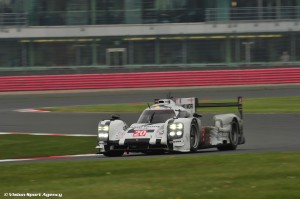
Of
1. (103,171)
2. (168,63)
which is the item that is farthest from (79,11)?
(103,171)

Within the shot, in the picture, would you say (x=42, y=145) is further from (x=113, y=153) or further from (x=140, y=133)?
(x=140, y=133)

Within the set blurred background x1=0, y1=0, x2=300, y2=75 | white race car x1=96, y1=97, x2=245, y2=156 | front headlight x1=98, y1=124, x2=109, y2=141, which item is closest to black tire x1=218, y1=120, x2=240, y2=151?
white race car x1=96, y1=97, x2=245, y2=156

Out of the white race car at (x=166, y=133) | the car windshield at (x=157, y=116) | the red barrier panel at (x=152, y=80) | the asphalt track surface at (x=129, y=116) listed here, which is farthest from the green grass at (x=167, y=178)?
the red barrier panel at (x=152, y=80)

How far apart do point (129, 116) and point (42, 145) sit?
860 cm

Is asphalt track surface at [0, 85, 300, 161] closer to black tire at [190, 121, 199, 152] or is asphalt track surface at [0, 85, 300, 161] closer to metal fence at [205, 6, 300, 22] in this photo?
black tire at [190, 121, 199, 152]

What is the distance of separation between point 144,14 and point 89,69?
5.21 metres

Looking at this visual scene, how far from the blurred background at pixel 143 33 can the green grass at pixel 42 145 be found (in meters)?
31.0

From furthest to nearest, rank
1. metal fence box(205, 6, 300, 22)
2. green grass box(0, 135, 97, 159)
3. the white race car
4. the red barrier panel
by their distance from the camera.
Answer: metal fence box(205, 6, 300, 22) < the red barrier panel < green grass box(0, 135, 97, 159) < the white race car

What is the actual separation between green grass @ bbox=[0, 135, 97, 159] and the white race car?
1.60 meters

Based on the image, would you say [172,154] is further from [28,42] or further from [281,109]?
[28,42]

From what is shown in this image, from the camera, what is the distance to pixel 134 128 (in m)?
16.2

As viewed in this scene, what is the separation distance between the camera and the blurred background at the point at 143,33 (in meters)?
52.2

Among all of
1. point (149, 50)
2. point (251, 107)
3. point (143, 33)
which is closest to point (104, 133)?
point (251, 107)

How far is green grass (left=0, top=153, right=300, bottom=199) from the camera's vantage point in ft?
32.1
